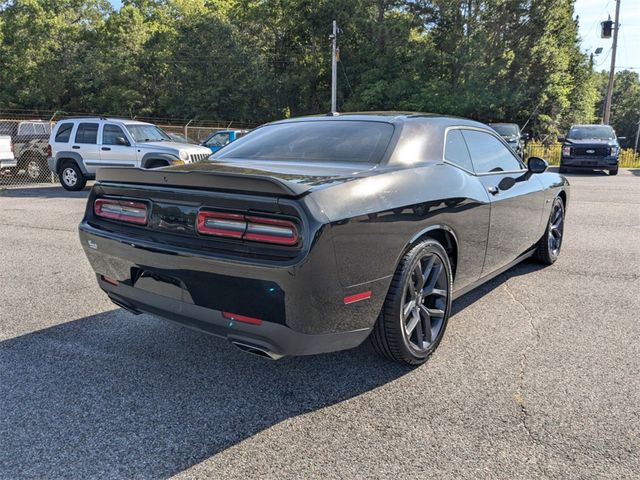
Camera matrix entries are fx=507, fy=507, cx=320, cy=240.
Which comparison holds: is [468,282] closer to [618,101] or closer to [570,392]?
[570,392]

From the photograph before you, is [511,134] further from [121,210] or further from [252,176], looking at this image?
[252,176]

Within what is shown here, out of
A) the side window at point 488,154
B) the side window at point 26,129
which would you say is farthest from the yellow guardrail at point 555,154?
the side window at point 488,154

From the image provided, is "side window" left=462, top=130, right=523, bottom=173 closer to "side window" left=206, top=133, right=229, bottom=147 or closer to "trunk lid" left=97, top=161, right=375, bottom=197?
"trunk lid" left=97, top=161, right=375, bottom=197

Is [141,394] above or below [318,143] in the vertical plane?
below

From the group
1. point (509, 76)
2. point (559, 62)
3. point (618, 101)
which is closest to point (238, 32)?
point (509, 76)

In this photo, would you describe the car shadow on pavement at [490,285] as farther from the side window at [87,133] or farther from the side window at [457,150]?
the side window at [87,133]

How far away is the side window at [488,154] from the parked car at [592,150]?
14350 mm

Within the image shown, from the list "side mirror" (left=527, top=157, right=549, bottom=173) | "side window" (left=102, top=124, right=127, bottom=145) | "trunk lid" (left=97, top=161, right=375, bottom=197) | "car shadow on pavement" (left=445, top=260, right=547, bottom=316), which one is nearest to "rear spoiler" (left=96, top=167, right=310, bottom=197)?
"trunk lid" (left=97, top=161, right=375, bottom=197)

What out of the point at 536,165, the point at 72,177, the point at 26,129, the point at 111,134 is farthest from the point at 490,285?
the point at 26,129

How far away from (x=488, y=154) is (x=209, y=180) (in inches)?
101

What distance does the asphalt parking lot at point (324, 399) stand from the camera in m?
2.21

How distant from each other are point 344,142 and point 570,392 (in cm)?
204

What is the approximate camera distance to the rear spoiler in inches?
93.9

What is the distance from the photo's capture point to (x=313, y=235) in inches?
90.2
